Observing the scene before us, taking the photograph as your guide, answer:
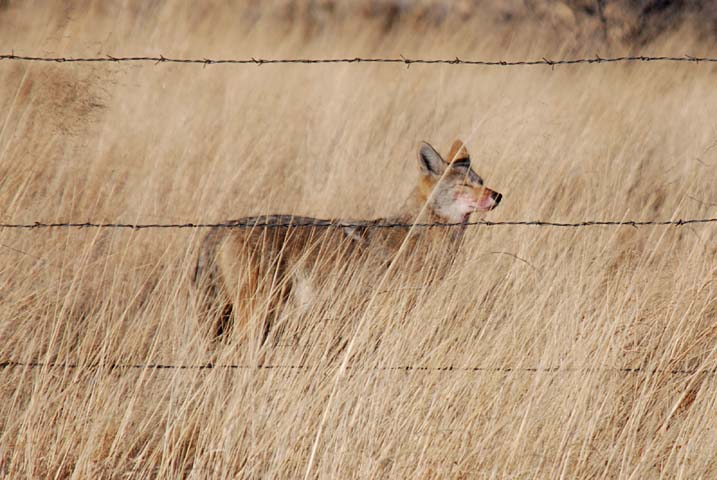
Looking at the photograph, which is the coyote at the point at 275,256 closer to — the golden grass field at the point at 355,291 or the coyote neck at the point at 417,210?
the golden grass field at the point at 355,291

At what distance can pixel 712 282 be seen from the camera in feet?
14.0

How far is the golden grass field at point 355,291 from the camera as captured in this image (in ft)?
10.9

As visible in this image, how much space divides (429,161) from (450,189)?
229 millimetres

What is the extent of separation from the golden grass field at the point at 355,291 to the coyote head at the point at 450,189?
0.23m

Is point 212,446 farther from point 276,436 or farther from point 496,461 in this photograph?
point 496,461

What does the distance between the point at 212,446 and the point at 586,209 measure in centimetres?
345

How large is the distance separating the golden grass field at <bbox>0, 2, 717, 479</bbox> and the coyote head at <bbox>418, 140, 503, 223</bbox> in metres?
0.23

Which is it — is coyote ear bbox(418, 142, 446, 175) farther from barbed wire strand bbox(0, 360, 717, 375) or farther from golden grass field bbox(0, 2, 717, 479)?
barbed wire strand bbox(0, 360, 717, 375)

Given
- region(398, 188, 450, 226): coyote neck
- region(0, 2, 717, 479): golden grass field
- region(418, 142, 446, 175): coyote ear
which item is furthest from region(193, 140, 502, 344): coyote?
region(418, 142, 446, 175): coyote ear

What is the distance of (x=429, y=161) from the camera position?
5742 millimetres

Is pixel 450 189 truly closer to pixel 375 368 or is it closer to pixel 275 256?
pixel 275 256

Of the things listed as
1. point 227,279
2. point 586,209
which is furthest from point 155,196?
point 586,209

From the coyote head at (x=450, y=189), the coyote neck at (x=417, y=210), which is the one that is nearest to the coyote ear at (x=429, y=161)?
the coyote head at (x=450, y=189)

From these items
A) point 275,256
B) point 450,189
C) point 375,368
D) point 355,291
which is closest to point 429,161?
point 450,189
